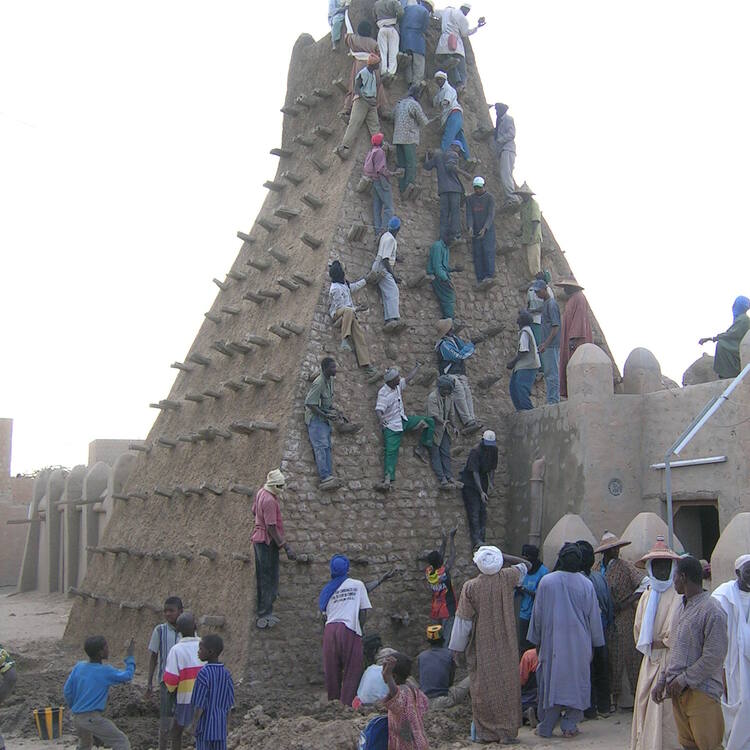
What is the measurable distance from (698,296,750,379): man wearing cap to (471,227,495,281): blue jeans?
3415mm

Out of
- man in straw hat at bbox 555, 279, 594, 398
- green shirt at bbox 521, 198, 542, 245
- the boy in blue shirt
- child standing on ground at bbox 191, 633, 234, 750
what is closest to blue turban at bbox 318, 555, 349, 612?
the boy in blue shirt

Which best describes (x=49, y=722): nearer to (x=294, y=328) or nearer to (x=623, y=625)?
(x=294, y=328)

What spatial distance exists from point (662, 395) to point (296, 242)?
19.3ft

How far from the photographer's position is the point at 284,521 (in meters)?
12.4

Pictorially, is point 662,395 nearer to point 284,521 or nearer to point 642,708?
point 284,521

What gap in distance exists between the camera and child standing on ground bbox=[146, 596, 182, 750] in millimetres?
8711

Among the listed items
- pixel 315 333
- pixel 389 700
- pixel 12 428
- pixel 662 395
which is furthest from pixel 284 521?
pixel 12 428

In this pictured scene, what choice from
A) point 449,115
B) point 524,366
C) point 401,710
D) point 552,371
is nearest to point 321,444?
point 524,366

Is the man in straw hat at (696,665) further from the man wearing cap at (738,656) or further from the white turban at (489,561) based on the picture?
the white turban at (489,561)

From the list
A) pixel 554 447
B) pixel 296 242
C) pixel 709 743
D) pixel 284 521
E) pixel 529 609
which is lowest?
pixel 709 743

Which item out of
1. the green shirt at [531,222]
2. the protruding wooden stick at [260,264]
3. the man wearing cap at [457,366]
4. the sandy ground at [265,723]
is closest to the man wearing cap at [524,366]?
the man wearing cap at [457,366]

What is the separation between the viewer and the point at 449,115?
1560cm

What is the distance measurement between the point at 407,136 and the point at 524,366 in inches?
144

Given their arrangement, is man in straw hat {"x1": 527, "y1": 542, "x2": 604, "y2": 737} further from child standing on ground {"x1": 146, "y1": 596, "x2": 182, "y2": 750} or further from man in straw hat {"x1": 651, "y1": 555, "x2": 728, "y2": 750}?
child standing on ground {"x1": 146, "y1": 596, "x2": 182, "y2": 750}
